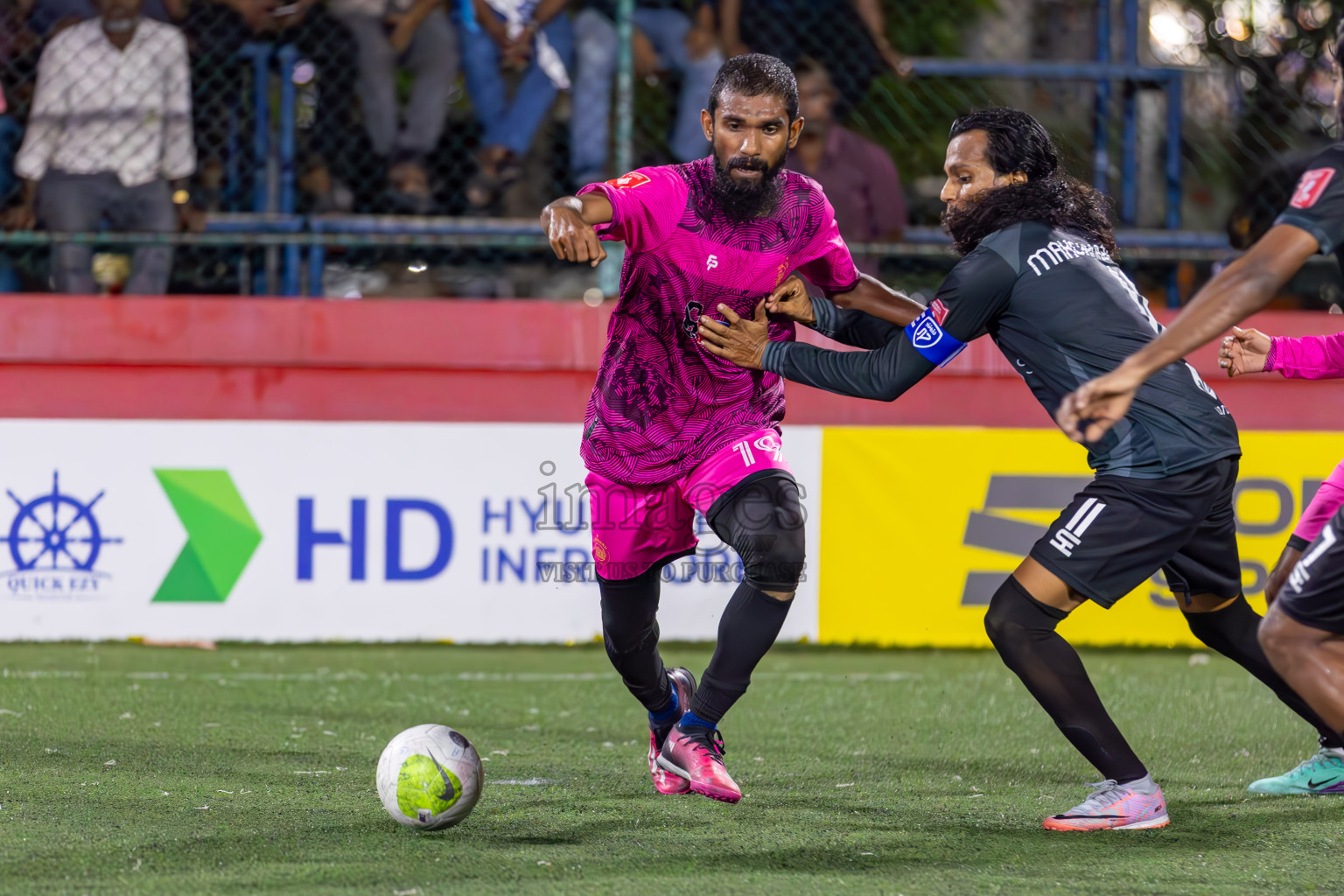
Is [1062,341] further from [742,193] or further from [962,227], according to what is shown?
[742,193]

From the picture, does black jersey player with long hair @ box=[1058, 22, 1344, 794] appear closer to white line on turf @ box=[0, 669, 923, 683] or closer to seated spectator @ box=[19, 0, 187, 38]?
white line on turf @ box=[0, 669, 923, 683]

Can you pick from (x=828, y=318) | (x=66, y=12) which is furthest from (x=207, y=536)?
(x=828, y=318)

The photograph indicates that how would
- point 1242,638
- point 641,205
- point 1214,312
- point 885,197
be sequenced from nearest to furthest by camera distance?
point 1214,312, point 641,205, point 1242,638, point 885,197

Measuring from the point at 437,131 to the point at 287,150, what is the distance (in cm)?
88

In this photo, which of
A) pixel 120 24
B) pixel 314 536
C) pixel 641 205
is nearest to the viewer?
pixel 641 205

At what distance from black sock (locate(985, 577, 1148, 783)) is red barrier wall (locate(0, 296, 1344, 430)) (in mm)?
4230

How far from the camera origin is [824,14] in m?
8.97

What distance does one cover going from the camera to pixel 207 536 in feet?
24.6

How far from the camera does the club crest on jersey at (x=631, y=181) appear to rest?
13.8ft

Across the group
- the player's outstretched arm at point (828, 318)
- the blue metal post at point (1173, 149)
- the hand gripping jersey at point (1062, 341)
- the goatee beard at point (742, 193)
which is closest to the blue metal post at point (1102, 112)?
the blue metal post at point (1173, 149)

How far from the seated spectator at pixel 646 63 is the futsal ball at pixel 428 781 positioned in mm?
5221

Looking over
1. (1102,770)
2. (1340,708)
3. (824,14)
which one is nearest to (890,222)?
(824,14)

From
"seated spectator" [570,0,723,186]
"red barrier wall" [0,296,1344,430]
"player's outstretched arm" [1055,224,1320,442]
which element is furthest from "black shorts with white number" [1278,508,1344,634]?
"seated spectator" [570,0,723,186]

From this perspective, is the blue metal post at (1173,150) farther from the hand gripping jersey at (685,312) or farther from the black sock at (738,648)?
the black sock at (738,648)
